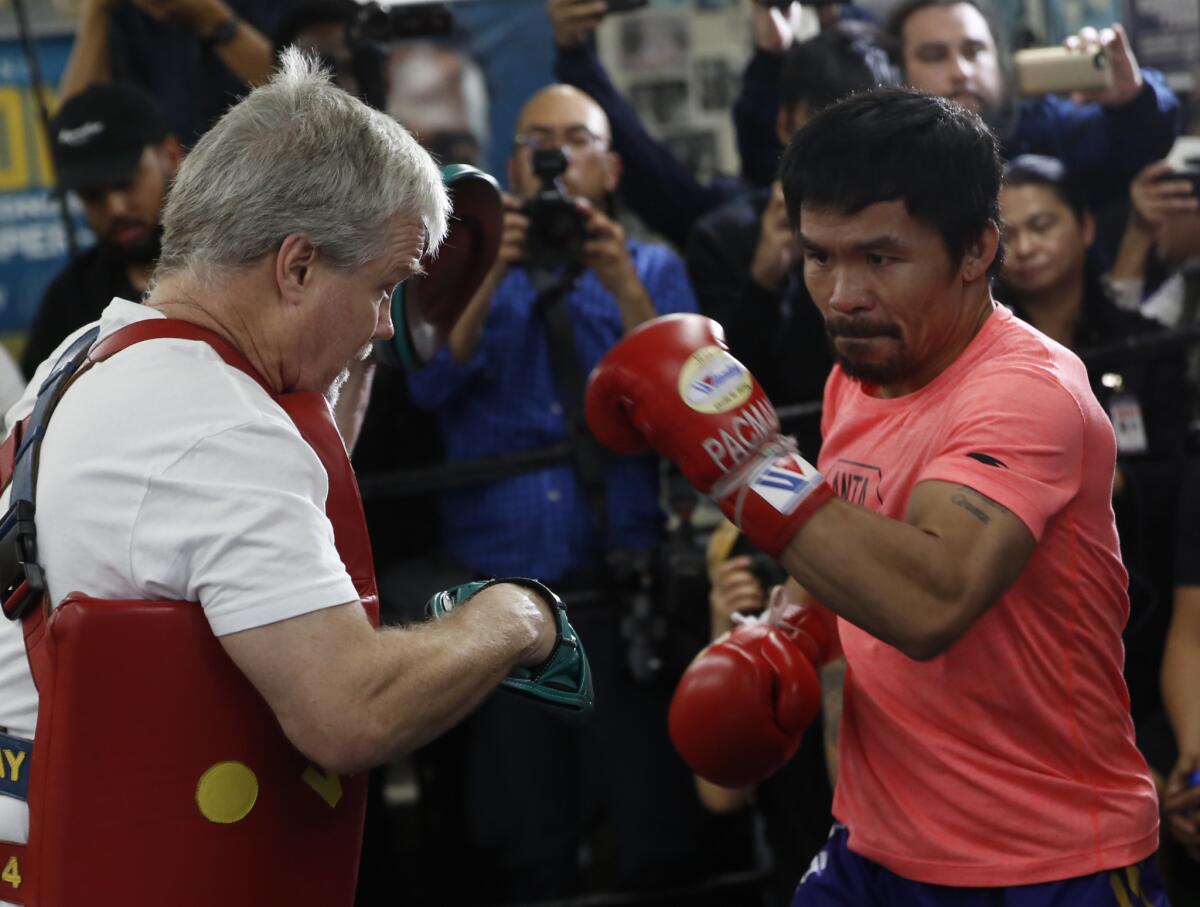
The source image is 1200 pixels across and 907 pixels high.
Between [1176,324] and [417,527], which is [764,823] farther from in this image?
[1176,324]

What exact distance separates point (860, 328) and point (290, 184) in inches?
32.4

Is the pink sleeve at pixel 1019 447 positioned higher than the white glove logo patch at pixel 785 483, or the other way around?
the pink sleeve at pixel 1019 447

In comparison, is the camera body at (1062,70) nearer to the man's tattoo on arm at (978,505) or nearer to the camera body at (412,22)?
the camera body at (412,22)

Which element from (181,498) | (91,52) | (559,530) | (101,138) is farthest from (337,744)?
(91,52)

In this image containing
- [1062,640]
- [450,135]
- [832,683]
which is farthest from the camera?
[450,135]

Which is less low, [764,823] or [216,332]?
[216,332]

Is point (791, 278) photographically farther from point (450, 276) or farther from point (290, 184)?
point (290, 184)

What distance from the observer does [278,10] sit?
14.2ft

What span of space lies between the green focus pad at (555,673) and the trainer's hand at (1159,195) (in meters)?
2.54

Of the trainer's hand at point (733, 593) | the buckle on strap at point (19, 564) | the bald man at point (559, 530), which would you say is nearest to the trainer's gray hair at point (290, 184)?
the buckle on strap at point (19, 564)

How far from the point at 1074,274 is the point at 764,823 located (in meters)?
1.55

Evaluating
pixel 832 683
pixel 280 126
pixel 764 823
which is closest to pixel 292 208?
pixel 280 126

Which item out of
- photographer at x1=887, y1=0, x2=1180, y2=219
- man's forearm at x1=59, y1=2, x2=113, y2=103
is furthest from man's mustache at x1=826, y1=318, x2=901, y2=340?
man's forearm at x1=59, y1=2, x2=113, y2=103

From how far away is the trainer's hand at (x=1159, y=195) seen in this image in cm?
383
